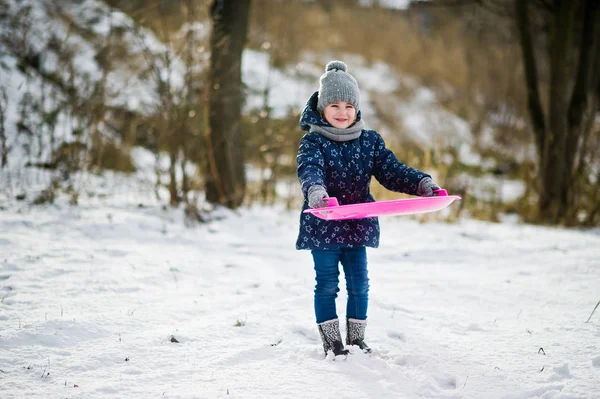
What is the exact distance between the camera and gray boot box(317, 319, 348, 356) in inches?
93.7

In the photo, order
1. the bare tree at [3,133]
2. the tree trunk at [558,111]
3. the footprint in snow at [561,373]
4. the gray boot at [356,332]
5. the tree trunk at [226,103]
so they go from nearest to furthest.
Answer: the footprint in snow at [561,373] < the gray boot at [356,332] < the bare tree at [3,133] < the tree trunk at [226,103] < the tree trunk at [558,111]

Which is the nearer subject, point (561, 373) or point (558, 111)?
point (561, 373)

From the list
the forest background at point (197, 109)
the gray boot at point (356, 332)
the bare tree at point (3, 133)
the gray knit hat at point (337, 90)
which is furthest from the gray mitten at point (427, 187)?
the bare tree at point (3, 133)

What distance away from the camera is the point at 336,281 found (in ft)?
8.04

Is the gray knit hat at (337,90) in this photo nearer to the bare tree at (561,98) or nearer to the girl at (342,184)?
the girl at (342,184)

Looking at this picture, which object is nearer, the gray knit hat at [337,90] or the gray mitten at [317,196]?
the gray mitten at [317,196]

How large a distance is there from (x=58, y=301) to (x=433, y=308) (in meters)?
2.38

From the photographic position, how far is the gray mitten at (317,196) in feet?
6.79

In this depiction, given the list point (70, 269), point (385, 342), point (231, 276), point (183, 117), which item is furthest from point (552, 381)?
point (183, 117)

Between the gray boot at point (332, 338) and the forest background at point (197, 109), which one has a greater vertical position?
the forest background at point (197, 109)

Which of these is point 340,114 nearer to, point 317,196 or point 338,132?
point 338,132

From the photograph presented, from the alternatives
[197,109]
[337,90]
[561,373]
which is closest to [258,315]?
[337,90]

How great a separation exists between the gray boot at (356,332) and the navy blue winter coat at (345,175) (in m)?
0.41

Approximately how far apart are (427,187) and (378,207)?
1.21 feet
